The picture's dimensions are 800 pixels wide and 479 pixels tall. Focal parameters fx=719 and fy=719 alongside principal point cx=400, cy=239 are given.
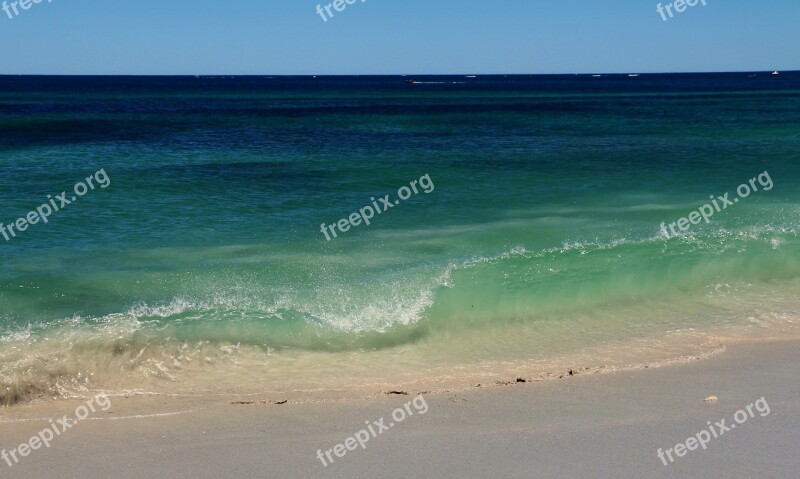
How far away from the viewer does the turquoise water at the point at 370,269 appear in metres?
9.80

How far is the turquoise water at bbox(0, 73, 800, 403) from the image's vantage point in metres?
9.80

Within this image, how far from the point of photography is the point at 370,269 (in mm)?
13703

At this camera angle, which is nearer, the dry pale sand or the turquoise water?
the dry pale sand

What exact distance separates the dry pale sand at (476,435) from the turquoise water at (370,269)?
39.5 inches

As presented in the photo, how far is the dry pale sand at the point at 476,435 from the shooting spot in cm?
645

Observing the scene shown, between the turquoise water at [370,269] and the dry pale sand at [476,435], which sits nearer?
the dry pale sand at [476,435]

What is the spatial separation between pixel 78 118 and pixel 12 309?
47115 millimetres

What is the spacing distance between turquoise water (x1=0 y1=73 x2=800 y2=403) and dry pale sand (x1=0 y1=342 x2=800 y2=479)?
3.29 ft

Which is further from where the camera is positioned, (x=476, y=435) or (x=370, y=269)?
(x=370, y=269)

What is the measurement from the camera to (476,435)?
709 centimetres

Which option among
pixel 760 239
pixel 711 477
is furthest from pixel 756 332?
pixel 760 239

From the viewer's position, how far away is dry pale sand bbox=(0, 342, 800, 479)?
645 cm

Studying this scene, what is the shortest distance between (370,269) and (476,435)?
6879 millimetres

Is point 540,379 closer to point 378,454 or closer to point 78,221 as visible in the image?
point 378,454
